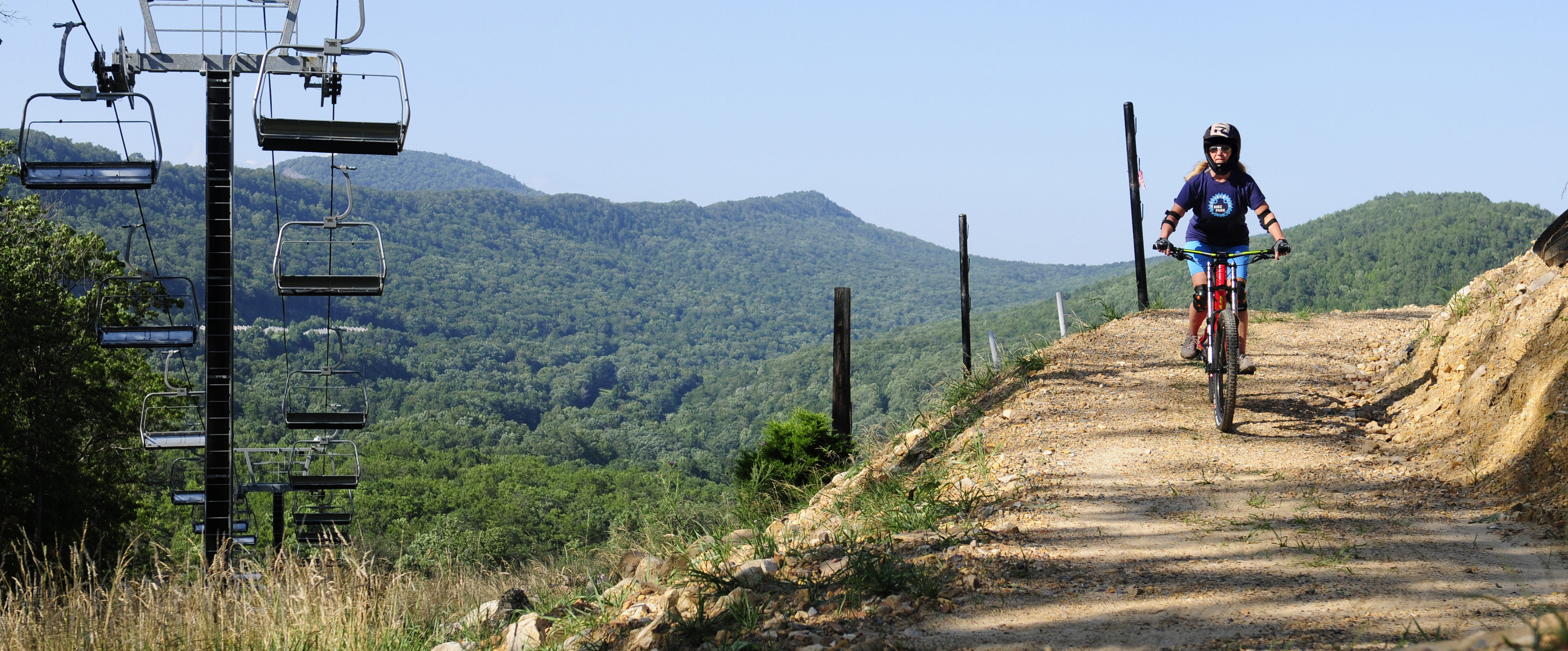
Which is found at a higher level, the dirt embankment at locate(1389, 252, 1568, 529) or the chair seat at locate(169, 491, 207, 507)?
the dirt embankment at locate(1389, 252, 1568, 529)

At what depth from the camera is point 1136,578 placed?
3.88 metres

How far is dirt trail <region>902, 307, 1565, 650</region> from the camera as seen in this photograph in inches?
132

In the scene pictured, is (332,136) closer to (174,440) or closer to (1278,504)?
(174,440)

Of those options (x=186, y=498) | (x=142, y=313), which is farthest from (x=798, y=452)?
(x=142, y=313)

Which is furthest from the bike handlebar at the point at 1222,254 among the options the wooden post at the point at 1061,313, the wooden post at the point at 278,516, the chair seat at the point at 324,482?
the wooden post at the point at 278,516

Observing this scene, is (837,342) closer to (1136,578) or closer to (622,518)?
(622,518)

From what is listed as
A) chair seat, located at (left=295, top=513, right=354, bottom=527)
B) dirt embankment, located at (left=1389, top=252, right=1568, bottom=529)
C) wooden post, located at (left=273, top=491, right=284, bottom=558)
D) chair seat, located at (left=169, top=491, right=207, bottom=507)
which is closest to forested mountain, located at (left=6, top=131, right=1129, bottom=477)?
chair seat, located at (left=295, top=513, right=354, bottom=527)

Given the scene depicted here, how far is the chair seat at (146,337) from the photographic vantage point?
10727 mm

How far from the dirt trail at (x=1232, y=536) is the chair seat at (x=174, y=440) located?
9.94m

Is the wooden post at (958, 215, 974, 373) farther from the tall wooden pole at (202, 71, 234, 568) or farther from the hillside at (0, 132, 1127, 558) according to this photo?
the tall wooden pole at (202, 71, 234, 568)

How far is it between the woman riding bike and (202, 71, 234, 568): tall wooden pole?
7.48 metres

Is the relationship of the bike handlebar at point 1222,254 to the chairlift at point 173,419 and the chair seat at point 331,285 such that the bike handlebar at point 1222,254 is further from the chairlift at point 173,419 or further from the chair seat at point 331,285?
the chairlift at point 173,419

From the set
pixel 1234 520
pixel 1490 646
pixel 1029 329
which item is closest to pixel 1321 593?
pixel 1234 520

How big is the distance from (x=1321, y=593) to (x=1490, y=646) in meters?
1.57
